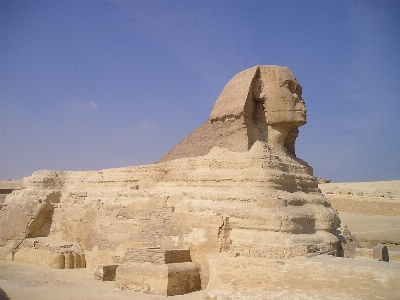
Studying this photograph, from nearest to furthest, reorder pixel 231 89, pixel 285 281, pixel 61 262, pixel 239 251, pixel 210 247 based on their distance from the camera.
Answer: pixel 285 281 → pixel 239 251 → pixel 210 247 → pixel 231 89 → pixel 61 262

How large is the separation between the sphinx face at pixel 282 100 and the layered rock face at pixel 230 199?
0.08 feet

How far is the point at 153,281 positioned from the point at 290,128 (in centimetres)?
486

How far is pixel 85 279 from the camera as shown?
10195 millimetres

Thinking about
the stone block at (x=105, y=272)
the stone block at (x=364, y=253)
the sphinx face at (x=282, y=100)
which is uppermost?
the sphinx face at (x=282, y=100)

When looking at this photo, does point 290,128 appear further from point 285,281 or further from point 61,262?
point 61,262

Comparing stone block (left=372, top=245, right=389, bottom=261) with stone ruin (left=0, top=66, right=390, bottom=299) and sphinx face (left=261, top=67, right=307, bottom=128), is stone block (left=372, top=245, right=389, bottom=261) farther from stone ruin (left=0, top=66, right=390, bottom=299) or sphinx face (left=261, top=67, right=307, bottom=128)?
sphinx face (left=261, top=67, right=307, bottom=128)

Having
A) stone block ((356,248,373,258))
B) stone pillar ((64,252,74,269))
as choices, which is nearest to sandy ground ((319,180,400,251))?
stone block ((356,248,373,258))

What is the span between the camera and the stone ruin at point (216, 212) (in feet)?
26.4

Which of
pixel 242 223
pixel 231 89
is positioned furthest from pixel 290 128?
pixel 242 223

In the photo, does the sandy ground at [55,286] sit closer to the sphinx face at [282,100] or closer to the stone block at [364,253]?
the stone block at [364,253]

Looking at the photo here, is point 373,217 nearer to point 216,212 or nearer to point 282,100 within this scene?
point 282,100

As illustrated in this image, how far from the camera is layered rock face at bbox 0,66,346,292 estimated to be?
8117 mm

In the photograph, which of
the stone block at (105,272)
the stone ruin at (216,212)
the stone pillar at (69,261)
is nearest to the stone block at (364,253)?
the stone ruin at (216,212)

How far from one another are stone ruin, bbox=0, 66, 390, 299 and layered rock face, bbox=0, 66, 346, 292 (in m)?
0.03
